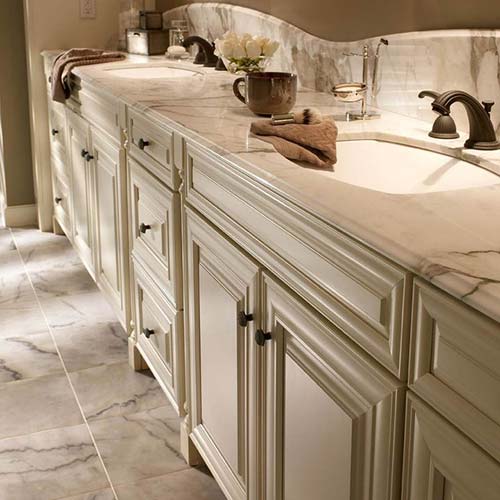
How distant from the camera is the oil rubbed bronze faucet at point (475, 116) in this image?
1588 millimetres

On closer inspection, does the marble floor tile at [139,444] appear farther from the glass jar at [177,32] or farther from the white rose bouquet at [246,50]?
the glass jar at [177,32]

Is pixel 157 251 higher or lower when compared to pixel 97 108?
lower

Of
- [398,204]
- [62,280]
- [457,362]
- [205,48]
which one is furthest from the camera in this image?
[62,280]

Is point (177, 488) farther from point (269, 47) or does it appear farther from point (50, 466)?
point (269, 47)

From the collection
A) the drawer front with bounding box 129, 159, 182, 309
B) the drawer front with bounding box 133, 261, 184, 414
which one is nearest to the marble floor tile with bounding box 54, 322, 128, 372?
the drawer front with bounding box 133, 261, 184, 414

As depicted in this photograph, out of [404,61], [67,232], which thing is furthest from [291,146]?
[67,232]

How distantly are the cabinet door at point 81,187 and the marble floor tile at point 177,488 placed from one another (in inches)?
49.6

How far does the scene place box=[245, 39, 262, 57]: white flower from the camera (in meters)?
2.35

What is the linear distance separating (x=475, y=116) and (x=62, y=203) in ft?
8.42

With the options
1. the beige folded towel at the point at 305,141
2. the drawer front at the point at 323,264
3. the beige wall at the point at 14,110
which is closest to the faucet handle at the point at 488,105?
the beige folded towel at the point at 305,141

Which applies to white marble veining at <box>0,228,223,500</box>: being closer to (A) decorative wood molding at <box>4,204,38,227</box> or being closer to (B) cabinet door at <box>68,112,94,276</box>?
(B) cabinet door at <box>68,112,94,276</box>

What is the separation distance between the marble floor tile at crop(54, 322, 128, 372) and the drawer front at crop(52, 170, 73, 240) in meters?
0.70

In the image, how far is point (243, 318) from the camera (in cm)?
151

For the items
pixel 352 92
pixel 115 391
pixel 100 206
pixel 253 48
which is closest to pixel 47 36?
pixel 100 206
